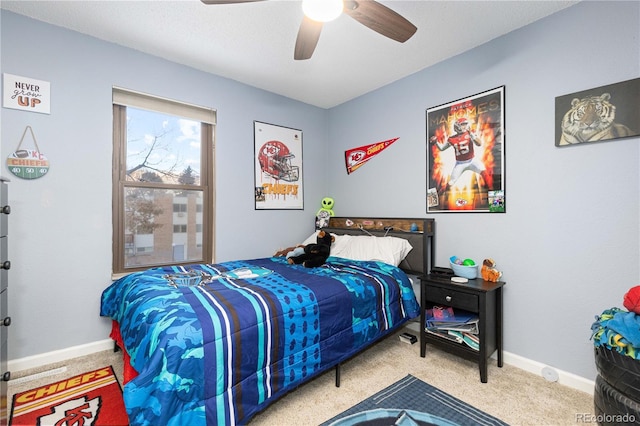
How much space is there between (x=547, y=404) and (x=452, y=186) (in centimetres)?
172

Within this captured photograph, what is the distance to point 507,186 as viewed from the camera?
7.72 feet

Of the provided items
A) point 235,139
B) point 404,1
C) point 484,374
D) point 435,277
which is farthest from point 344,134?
point 484,374

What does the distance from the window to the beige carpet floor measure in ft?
3.24

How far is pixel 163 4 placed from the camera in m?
2.03

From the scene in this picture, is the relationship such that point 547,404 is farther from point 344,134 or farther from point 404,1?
point 344,134

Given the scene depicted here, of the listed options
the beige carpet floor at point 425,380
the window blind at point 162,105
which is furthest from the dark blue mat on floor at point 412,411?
the window blind at point 162,105

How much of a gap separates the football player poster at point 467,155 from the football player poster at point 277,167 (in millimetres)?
1659

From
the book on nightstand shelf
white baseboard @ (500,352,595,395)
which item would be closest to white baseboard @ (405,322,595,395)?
white baseboard @ (500,352,595,395)

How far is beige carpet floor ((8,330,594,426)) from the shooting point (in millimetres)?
1704

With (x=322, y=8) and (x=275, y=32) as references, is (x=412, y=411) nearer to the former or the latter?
(x=322, y=8)

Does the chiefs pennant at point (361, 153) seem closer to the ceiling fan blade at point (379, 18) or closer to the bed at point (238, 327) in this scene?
the bed at point (238, 327)

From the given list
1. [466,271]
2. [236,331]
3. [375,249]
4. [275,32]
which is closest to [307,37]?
[275,32]

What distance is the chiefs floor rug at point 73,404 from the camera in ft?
5.38

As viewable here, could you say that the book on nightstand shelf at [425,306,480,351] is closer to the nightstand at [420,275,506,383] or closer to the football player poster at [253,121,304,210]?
the nightstand at [420,275,506,383]
